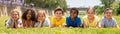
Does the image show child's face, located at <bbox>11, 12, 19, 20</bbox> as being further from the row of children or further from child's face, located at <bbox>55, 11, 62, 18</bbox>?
child's face, located at <bbox>55, 11, 62, 18</bbox>

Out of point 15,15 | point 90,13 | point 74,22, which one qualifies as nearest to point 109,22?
point 90,13

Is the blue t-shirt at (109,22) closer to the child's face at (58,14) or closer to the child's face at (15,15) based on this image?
the child's face at (58,14)

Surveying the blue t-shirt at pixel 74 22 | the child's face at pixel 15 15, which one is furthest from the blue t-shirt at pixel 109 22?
the child's face at pixel 15 15

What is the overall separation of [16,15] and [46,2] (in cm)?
6546

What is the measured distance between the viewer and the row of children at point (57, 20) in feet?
33.4

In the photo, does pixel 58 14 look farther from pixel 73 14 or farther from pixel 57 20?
pixel 73 14

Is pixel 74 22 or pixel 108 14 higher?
pixel 108 14

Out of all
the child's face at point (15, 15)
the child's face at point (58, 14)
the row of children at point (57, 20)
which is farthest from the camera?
the child's face at point (58, 14)

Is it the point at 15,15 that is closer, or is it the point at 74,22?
the point at 15,15

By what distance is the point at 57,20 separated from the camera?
10.8 metres

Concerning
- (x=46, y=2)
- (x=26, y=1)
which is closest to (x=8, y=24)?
(x=26, y=1)

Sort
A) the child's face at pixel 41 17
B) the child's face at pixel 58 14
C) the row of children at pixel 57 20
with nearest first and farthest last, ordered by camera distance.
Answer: the row of children at pixel 57 20, the child's face at pixel 41 17, the child's face at pixel 58 14

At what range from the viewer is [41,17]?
33.9 feet

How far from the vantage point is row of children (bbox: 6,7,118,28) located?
10.2 metres
